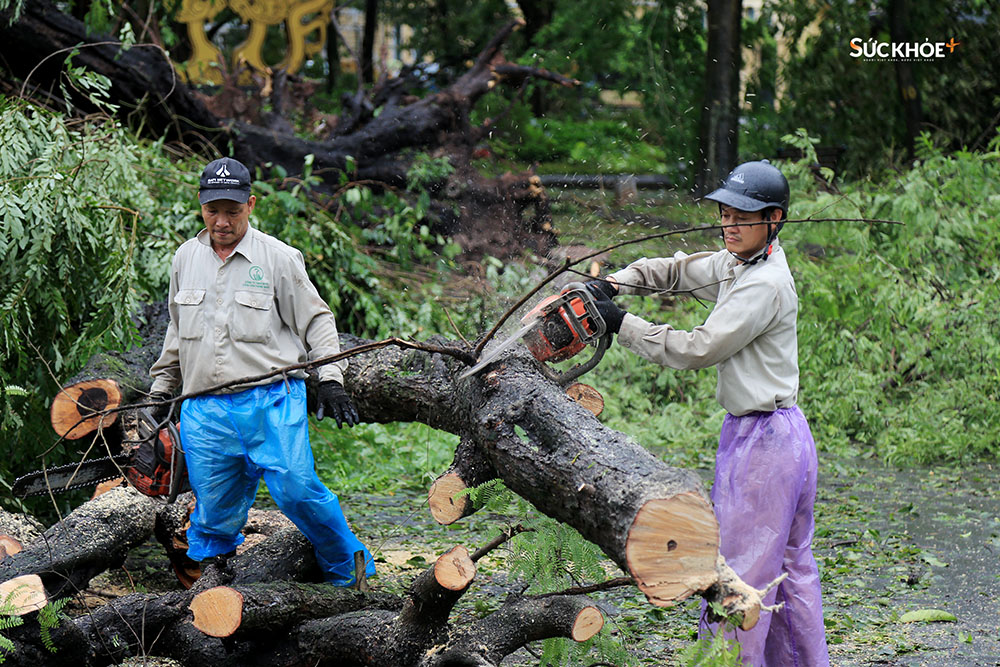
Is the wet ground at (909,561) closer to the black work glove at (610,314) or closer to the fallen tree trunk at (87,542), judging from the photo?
the black work glove at (610,314)

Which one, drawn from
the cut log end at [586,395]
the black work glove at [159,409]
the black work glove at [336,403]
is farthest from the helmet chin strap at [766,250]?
the black work glove at [159,409]

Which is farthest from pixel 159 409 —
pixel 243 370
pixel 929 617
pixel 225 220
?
pixel 929 617

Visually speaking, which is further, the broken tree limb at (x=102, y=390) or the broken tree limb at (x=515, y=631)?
the broken tree limb at (x=102, y=390)

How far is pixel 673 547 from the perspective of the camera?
2.79 m

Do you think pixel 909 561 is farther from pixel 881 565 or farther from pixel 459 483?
pixel 459 483

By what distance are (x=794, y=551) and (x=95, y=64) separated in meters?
6.39

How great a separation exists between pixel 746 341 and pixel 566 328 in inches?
26.0

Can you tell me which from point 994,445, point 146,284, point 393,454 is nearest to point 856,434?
point 994,445

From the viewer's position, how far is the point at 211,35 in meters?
19.6

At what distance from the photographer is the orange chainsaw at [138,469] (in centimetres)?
392

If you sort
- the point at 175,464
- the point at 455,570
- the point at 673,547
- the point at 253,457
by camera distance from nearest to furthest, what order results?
the point at 673,547 → the point at 455,570 → the point at 253,457 → the point at 175,464

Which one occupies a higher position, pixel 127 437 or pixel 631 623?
pixel 127 437

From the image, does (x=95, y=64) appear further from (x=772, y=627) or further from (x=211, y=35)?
(x=211, y=35)

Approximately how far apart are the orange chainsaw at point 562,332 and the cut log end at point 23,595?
1644 mm
